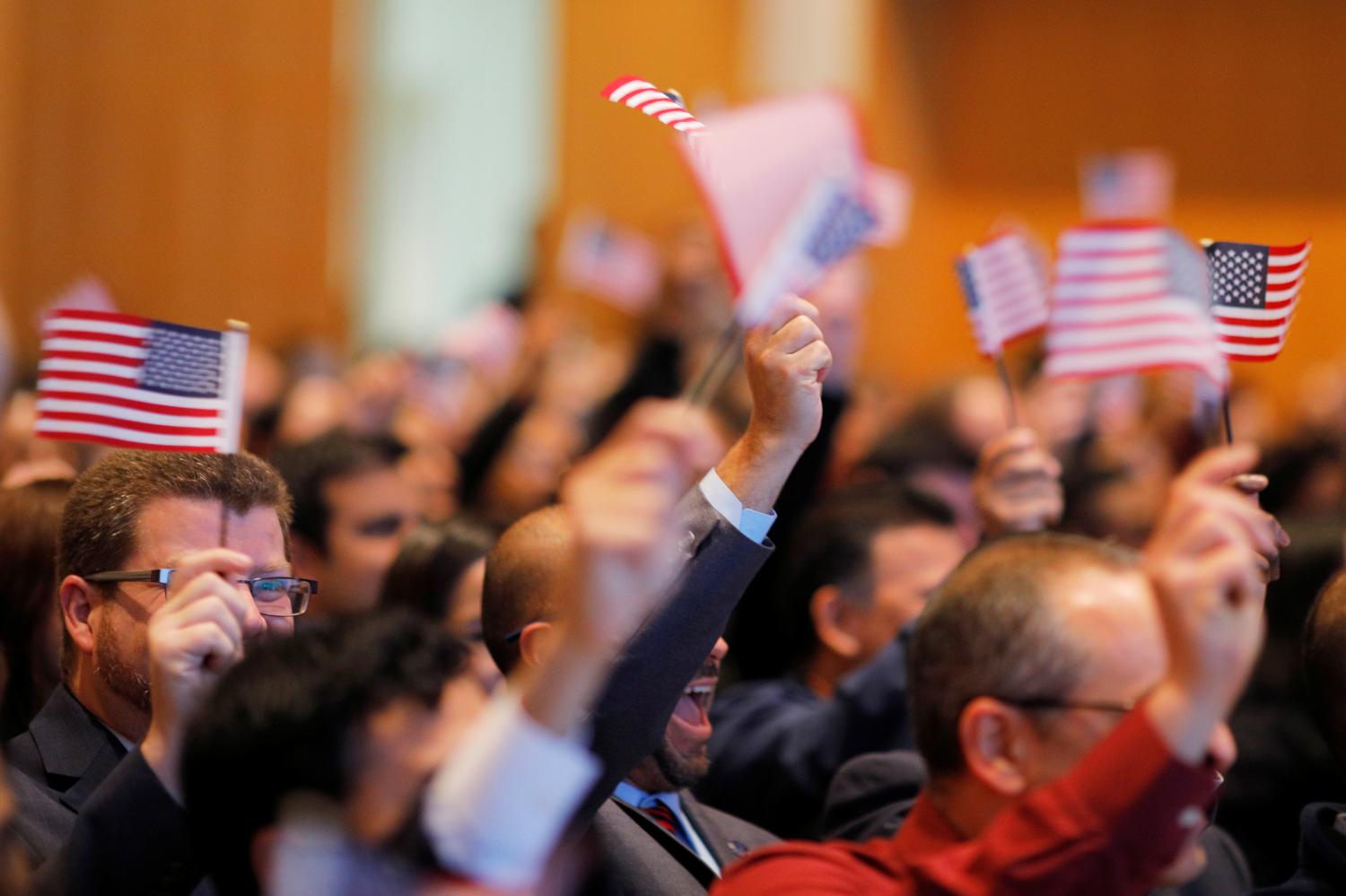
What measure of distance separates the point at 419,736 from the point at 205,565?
0.69m

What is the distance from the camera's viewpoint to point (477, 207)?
1277cm

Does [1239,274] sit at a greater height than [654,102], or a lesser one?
lesser

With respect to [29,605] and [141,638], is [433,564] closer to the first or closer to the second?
[29,605]

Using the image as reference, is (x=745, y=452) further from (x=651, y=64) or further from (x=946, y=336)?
(x=946, y=336)

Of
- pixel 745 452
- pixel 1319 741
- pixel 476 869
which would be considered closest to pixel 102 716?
pixel 745 452

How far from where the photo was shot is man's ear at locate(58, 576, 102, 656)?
8.82 ft

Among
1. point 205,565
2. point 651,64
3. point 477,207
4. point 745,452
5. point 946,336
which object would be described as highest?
point 745,452

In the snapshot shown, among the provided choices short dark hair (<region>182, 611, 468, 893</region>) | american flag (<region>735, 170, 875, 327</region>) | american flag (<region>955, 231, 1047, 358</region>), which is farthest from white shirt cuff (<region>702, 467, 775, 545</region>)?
american flag (<region>955, 231, 1047, 358</region>)

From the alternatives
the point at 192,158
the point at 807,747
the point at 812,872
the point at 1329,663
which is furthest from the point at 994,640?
the point at 192,158

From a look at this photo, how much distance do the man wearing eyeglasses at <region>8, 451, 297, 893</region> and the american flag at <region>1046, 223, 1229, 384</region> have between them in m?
1.69

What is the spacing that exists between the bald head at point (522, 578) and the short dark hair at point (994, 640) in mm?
855

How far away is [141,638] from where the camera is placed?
2.62 metres

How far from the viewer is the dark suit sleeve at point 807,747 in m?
3.57

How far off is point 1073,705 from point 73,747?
4.96 ft
